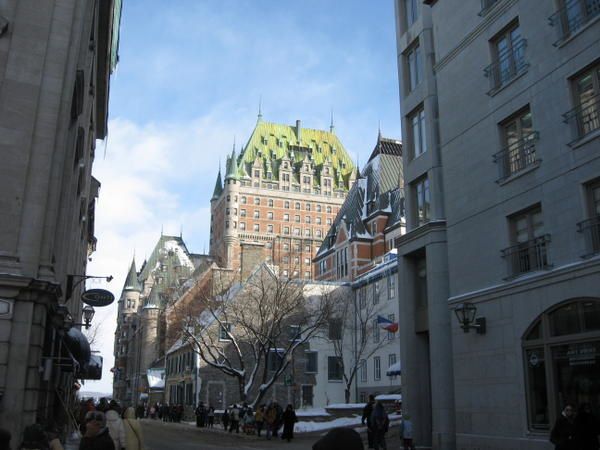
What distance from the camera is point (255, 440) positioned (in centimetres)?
2922

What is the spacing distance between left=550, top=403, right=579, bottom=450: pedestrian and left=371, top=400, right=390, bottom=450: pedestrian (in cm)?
966

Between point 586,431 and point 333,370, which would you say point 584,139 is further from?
point 333,370

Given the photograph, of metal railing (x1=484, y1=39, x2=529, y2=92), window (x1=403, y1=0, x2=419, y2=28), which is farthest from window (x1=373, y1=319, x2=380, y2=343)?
metal railing (x1=484, y1=39, x2=529, y2=92)

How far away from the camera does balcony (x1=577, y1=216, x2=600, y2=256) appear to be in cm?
1505

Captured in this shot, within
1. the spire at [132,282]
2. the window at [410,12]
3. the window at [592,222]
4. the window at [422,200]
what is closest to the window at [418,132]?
the window at [422,200]

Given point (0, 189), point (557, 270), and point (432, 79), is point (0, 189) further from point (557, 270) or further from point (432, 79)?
point (432, 79)

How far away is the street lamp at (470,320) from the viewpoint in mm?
18969

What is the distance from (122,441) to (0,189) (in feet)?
22.6

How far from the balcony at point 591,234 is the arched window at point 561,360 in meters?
1.18

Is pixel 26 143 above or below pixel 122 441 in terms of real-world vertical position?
above

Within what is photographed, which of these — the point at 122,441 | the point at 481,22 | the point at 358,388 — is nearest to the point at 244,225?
the point at 358,388

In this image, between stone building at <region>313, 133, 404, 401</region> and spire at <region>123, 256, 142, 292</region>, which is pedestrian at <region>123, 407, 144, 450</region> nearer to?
stone building at <region>313, 133, 404, 401</region>

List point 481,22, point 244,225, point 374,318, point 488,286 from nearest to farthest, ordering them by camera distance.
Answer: point 488,286
point 481,22
point 374,318
point 244,225

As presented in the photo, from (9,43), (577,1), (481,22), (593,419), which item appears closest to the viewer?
(593,419)
